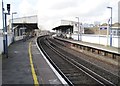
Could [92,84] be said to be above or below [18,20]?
below

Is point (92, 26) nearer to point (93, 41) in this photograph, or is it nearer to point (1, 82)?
point (93, 41)

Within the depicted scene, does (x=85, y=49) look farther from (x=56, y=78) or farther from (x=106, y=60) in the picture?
(x=56, y=78)

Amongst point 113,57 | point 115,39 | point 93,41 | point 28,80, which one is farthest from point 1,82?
point 93,41

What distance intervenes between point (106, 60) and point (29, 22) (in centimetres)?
4371

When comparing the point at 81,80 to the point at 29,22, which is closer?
the point at 81,80

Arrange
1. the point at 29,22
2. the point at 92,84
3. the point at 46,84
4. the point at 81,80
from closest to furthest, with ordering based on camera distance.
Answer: the point at 46,84
the point at 92,84
the point at 81,80
the point at 29,22

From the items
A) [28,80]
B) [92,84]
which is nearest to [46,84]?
[28,80]

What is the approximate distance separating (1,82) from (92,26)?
3785 inches

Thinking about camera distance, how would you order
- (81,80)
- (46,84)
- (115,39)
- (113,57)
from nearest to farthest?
(46,84) < (81,80) < (113,57) < (115,39)

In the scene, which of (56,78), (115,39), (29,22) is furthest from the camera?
(29,22)

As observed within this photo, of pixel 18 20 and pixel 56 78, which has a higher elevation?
pixel 18 20

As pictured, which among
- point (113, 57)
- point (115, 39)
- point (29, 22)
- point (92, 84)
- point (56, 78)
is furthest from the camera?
point (29, 22)

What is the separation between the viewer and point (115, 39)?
1479 inches

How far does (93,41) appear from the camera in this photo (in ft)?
168
